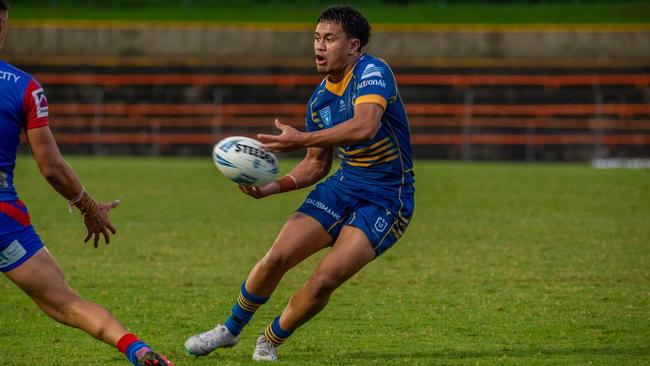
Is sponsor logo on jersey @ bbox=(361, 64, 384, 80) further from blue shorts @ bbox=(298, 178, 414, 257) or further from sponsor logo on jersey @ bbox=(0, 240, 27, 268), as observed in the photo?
sponsor logo on jersey @ bbox=(0, 240, 27, 268)

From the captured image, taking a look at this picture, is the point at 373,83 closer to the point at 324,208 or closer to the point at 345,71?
the point at 345,71

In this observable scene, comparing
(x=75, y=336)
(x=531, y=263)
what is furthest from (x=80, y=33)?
(x=75, y=336)

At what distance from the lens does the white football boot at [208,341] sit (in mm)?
7117

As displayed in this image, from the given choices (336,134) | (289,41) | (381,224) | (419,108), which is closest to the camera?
(336,134)

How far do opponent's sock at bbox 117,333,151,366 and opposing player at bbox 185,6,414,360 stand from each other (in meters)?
1.46

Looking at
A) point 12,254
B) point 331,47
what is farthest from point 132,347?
point 331,47

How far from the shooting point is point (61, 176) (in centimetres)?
573

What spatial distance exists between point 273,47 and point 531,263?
2347cm

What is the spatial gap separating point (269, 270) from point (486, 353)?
1.55 m

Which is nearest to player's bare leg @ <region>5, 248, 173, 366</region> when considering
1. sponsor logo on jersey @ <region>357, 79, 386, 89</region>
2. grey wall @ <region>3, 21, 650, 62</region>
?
sponsor logo on jersey @ <region>357, 79, 386, 89</region>

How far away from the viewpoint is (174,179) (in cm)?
2252

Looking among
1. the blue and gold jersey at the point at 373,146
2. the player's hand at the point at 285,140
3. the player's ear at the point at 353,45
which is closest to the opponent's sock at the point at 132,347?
the player's hand at the point at 285,140

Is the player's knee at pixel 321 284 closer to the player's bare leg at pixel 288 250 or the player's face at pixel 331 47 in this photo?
the player's bare leg at pixel 288 250

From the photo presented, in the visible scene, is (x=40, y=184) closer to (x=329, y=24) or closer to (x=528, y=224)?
(x=528, y=224)
